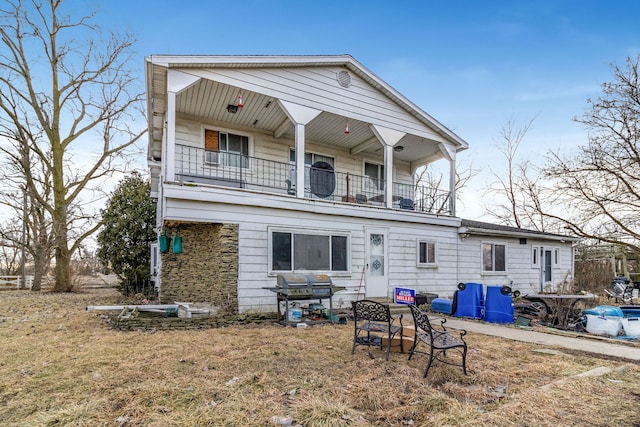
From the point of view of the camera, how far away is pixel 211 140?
11750 mm

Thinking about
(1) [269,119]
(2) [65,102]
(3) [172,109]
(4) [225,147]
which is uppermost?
(2) [65,102]

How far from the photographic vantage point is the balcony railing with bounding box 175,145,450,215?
1108cm

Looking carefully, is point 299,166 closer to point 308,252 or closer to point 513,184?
point 308,252

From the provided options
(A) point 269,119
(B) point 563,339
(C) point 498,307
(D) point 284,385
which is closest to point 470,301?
(C) point 498,307

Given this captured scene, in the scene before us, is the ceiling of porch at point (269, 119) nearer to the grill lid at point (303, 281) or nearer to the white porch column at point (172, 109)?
the white porch column at point (172, 109)

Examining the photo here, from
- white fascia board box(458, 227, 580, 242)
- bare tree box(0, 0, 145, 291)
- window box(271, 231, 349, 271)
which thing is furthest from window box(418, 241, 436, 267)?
bare tree box(0, 0, 145, 291)

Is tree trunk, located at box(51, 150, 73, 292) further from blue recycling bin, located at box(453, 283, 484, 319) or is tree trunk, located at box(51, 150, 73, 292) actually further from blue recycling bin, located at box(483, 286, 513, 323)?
blue recycling bin, located at box(483, 286, 513, 323)

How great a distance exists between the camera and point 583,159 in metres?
18.5

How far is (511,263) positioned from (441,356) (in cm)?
1135

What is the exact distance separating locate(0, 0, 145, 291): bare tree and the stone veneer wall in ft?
31.2

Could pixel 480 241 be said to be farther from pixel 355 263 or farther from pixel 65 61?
pixel 65 61

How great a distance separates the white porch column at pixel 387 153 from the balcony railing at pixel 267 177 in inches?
36.3

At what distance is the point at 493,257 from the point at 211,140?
11.7m

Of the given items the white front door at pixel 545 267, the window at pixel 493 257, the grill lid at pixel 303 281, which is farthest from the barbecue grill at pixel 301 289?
the white front door at pixel 545 267
